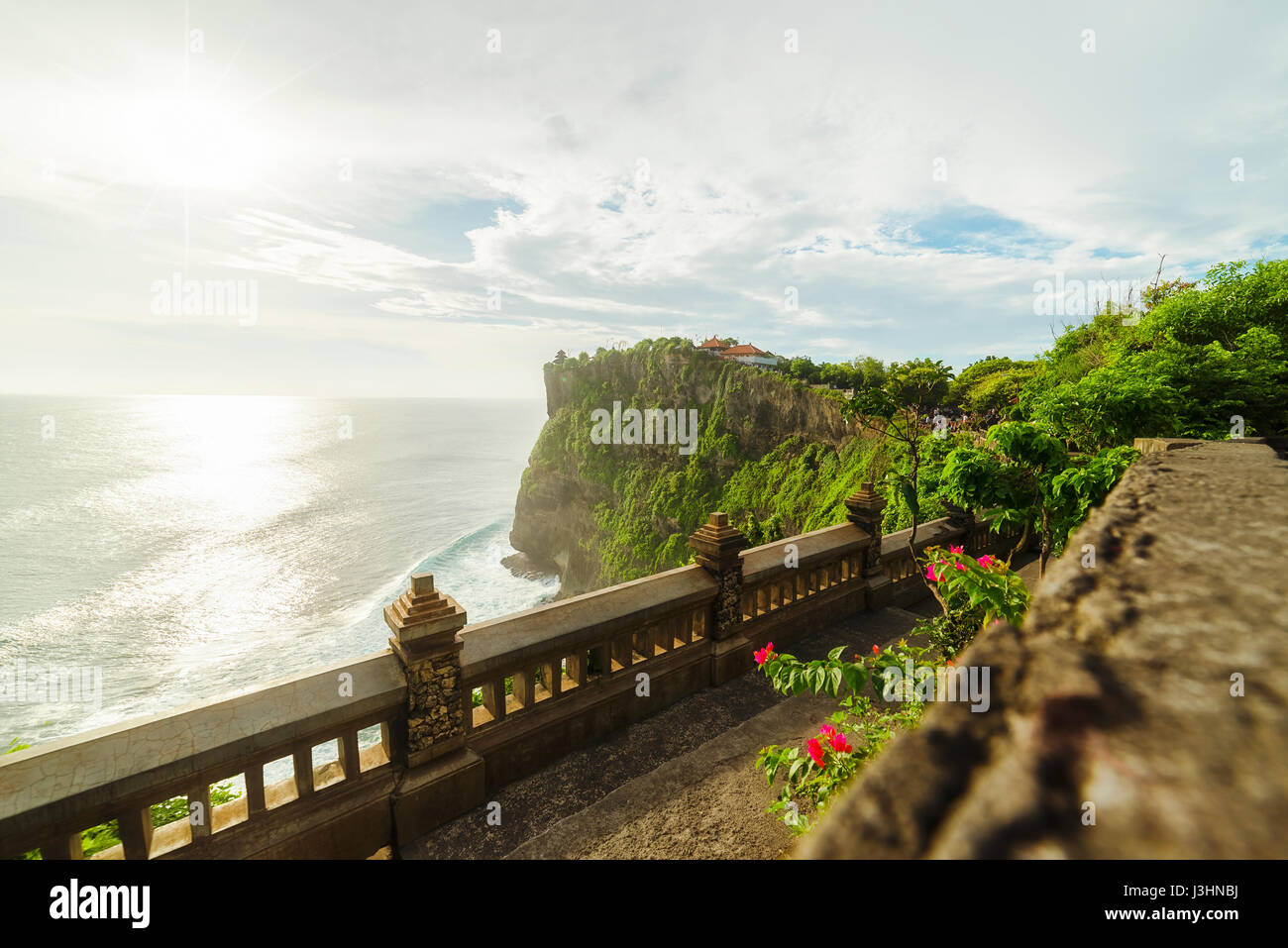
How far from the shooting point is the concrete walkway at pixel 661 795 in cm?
394

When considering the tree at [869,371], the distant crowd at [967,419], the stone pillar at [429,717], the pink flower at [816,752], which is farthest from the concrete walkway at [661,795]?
the tree at [869,371]

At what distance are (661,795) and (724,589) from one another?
228 cm

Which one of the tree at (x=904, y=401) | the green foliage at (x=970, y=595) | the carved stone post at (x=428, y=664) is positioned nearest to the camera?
the green foliage at (x=970, y=595)

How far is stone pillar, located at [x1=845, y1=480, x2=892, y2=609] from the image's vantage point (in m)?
7.79

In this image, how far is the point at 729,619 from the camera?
613 cm

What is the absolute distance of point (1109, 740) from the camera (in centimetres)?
55

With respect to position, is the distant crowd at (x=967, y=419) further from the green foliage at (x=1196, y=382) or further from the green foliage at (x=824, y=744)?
the green foliage at (x=824, y=744)

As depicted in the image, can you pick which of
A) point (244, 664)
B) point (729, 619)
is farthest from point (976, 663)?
point (244, 664)

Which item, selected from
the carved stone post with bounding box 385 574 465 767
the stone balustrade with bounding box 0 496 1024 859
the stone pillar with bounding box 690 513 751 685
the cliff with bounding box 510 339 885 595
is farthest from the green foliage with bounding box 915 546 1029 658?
the cliff with bounding box 510 339 885 595

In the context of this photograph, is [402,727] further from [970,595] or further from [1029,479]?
[1029,479]

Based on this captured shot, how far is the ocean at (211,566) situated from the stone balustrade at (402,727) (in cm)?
140

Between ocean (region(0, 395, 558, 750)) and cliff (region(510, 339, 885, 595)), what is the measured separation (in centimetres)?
791
